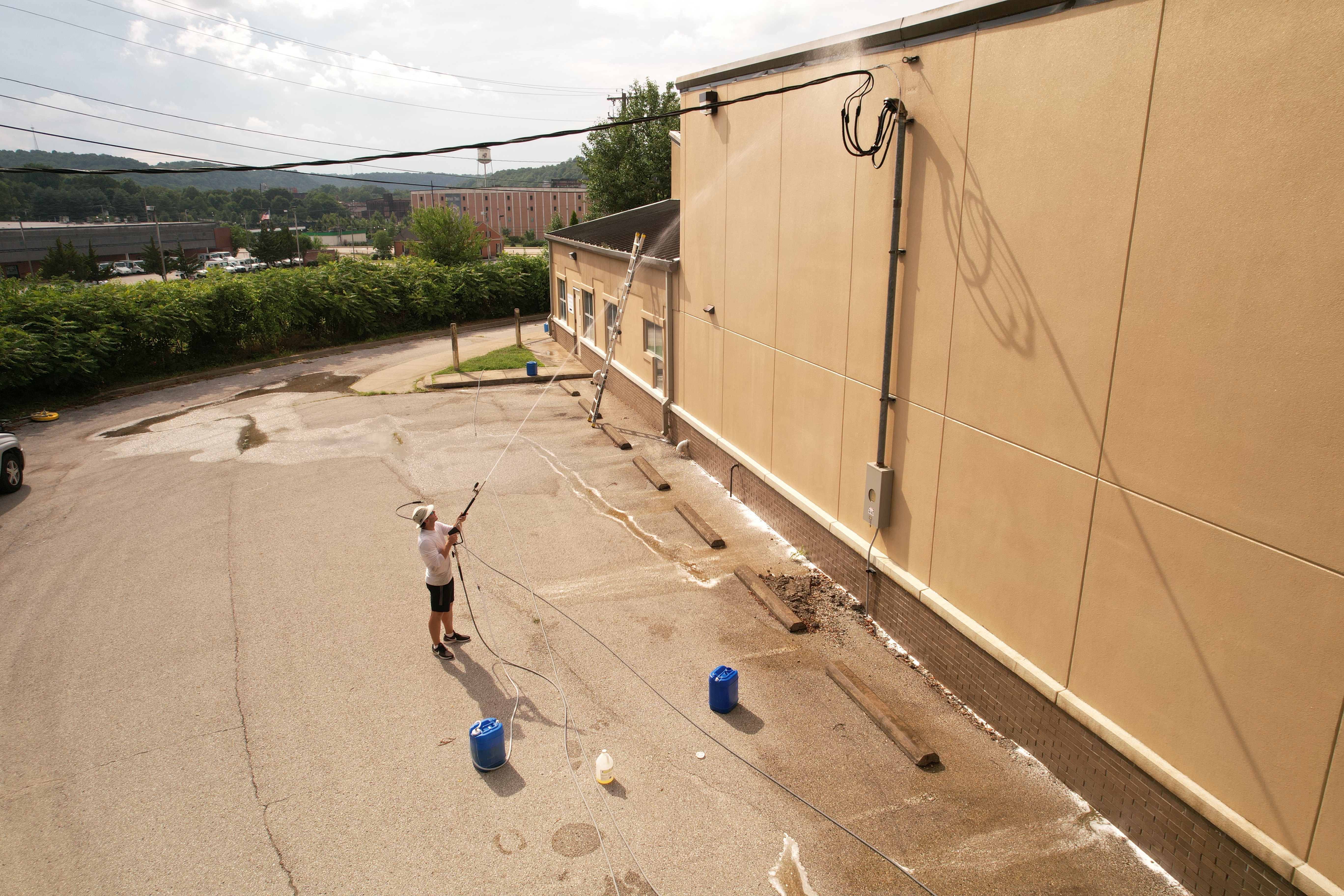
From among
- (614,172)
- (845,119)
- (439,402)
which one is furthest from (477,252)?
(845,119)

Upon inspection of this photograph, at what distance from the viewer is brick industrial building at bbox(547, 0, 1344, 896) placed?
4.45 m

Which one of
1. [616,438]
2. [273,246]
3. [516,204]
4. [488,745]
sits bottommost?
[488,745]

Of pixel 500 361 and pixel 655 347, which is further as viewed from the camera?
pixel 500 361

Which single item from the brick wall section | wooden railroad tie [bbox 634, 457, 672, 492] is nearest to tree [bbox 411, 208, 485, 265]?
wooden railroad tie [bbox 634, 457, 672, 492]

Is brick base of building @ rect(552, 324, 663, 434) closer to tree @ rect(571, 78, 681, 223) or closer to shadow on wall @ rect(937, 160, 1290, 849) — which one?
shadow on wall @ rect(937, 160, 1290, 849)

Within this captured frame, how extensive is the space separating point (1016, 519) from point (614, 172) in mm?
51291

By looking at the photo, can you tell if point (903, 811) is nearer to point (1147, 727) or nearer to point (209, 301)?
point (1147, 727)

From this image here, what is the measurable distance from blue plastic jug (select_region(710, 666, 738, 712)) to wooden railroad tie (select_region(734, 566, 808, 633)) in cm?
169

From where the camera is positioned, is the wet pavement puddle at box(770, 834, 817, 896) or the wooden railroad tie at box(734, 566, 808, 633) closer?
the wet pavement puddle at box(770, 834, 817, 896)

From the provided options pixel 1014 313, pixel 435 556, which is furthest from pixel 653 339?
pixel 1014 313

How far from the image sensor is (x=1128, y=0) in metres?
5.37

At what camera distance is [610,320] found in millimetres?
20859

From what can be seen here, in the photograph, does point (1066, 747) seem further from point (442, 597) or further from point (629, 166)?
point (629, 166)

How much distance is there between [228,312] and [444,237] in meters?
21.7
